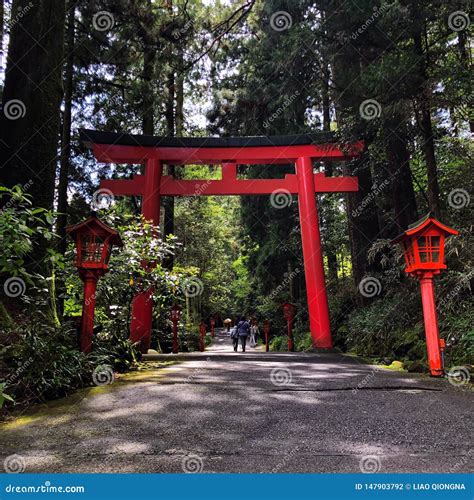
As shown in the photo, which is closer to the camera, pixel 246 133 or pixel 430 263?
pixel 430 263

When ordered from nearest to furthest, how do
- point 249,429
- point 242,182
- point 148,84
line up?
point 249,429 < point 148,84 < point 242,182

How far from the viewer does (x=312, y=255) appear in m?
11.0

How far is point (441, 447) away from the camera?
267 cm

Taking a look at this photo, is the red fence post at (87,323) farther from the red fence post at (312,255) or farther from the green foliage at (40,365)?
the red fence post at (312,255)

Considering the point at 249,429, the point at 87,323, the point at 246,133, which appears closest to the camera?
the point at 249,429

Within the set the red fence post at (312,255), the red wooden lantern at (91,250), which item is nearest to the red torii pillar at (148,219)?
the red fence post at (312,255)

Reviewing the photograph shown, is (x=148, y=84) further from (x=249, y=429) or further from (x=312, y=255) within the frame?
(x=249, y=429)

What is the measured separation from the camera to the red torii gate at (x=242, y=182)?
35.1 ft

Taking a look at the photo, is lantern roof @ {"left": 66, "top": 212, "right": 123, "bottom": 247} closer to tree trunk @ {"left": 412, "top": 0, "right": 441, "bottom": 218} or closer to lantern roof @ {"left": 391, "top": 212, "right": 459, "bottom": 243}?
lantern roof @ {"left": 391, "top": 212, "right": 459, "bottom": 243}

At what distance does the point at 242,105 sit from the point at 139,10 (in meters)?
5.10

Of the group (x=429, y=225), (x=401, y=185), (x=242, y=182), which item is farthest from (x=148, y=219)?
(x=429, y=225)

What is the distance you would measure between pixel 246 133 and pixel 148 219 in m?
5.42

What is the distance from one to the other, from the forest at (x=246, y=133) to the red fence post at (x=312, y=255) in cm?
85

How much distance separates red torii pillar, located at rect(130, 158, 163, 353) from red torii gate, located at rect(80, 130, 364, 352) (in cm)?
3
